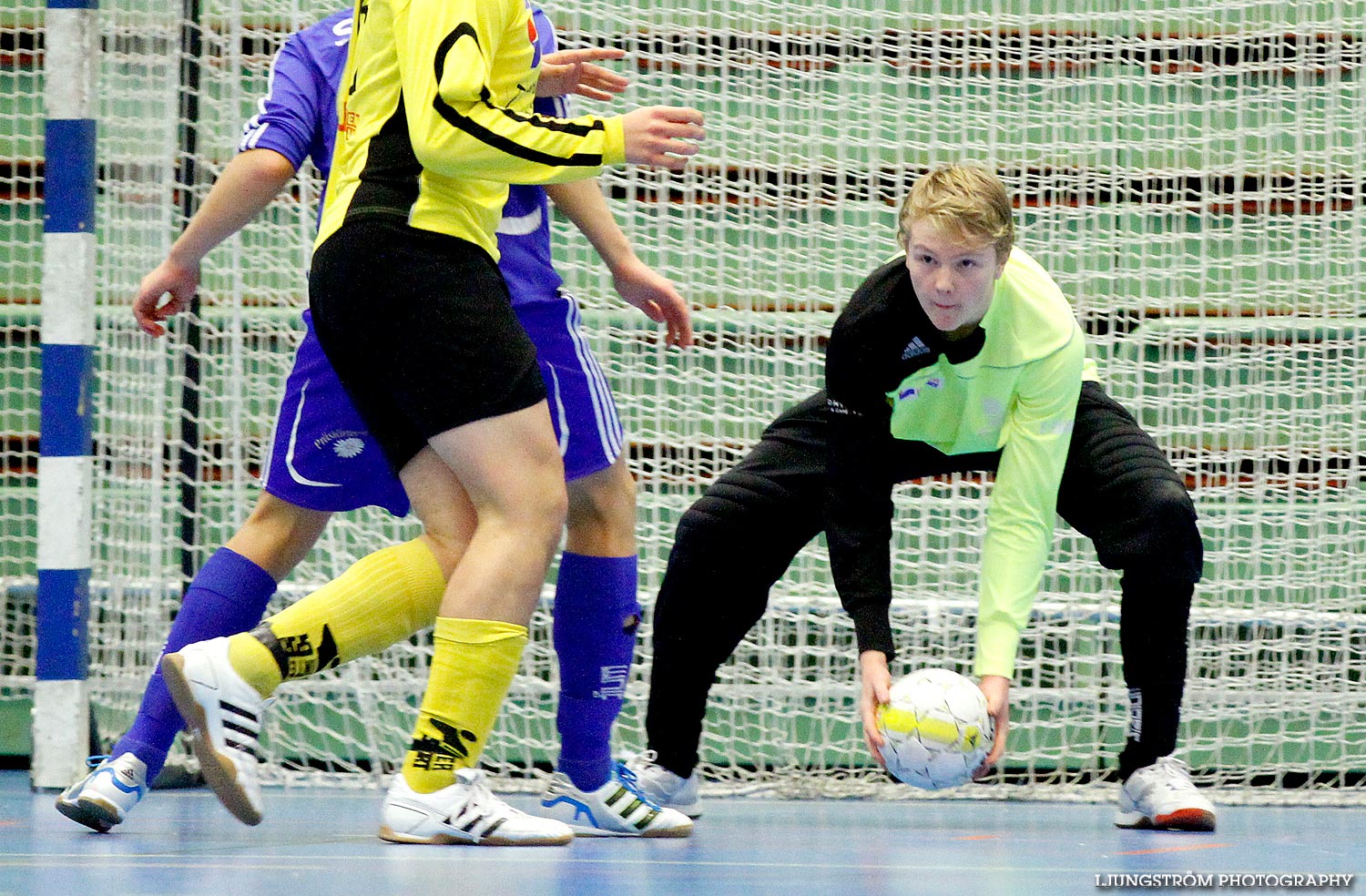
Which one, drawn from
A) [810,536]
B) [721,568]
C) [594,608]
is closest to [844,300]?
[810,536]

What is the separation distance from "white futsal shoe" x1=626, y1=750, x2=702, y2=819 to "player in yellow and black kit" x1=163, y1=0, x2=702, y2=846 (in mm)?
591

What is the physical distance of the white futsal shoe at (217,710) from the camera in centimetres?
218

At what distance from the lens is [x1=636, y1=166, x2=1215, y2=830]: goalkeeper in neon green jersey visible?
2.32 meters

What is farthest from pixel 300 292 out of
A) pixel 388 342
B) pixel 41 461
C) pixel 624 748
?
pixel 388 342

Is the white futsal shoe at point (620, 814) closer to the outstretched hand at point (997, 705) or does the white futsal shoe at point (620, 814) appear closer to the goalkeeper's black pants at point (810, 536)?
the goalkeeper's black pants at point (810, 536)

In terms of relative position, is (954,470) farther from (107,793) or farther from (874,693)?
(107,793)

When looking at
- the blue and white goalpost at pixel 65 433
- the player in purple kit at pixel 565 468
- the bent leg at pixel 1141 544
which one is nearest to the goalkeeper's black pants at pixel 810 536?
the bent leg at pixel 1141 544

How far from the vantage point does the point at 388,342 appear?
2168mm

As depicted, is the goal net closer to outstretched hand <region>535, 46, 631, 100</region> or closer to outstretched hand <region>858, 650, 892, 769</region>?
outstretched hand <region>858, 650, 892, 769</region>

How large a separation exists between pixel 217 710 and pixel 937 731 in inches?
41.5

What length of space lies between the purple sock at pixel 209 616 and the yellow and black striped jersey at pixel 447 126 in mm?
690

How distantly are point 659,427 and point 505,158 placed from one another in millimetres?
1911

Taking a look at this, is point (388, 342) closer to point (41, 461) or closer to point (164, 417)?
point (41, 461)

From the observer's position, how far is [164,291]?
8.89ft
